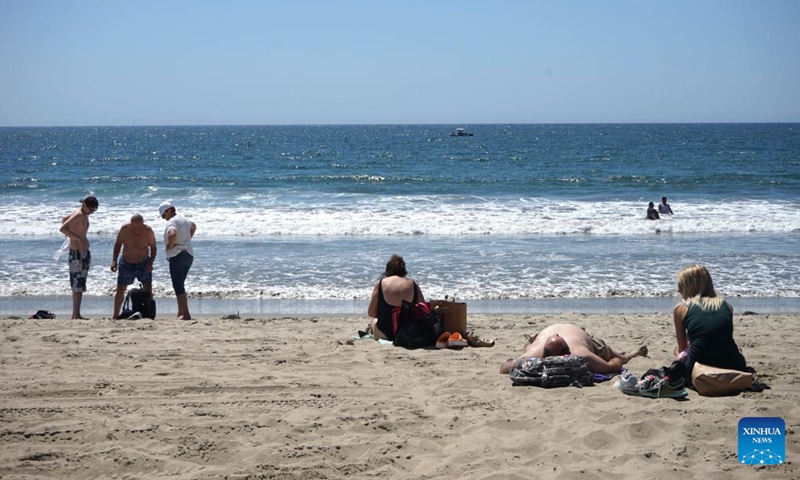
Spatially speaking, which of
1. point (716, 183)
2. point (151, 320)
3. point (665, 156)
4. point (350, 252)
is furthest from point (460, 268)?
point (665, 156)

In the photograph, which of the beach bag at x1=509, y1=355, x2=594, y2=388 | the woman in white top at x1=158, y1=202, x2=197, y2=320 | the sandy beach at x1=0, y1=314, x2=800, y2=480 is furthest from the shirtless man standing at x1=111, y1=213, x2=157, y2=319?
the beach bag at x1=509, y1=355, x2=594, y2=388

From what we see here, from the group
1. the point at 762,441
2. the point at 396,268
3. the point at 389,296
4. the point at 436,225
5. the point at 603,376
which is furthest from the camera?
the point at 436,225

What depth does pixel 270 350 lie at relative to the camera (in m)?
6.95

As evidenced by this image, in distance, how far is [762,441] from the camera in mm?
4520

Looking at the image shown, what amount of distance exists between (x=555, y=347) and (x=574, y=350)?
0.18 metres

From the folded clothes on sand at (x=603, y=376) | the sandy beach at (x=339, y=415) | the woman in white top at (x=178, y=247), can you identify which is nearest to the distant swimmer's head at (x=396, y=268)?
the sandy beach at (x=339, y=415)

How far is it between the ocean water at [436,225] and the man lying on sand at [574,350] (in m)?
3.94

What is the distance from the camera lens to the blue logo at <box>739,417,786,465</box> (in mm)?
4301

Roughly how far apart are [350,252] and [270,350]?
7667 millimetres

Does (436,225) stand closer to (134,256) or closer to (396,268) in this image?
(134,256)

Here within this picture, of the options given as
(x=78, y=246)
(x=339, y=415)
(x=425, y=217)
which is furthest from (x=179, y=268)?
(x=425, y=217)

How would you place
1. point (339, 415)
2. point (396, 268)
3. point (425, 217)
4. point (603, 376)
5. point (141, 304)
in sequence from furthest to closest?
1. point (425, 217)
2. point (141, 304)
3. point (396, 268)
4. point (603, 376)
5. point (339, 415)

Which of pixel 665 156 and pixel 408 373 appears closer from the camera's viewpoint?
pixel 408 373

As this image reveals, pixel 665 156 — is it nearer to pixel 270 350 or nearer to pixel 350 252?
pixel 350 252
